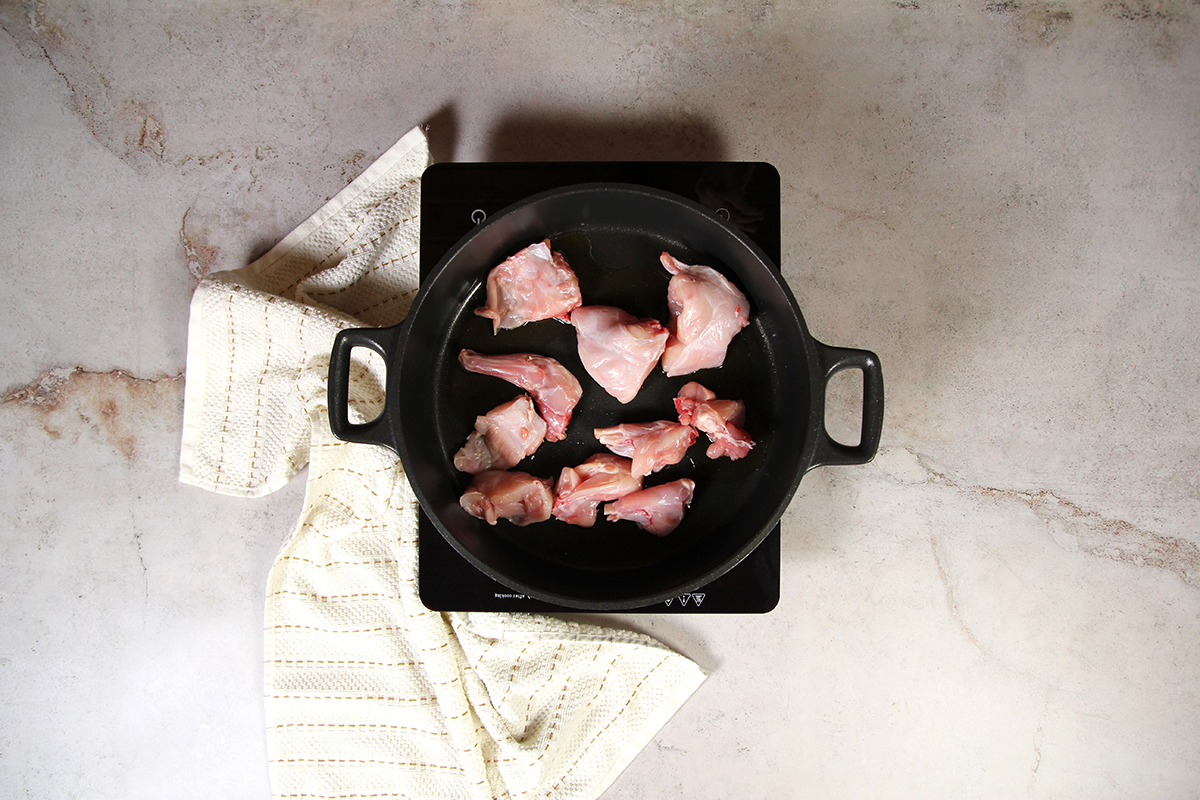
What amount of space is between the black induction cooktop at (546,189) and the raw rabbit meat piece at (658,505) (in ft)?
0.38

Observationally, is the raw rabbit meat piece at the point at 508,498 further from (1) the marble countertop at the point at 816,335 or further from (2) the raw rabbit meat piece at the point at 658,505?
(1) the marble countertop at the point at 816,335

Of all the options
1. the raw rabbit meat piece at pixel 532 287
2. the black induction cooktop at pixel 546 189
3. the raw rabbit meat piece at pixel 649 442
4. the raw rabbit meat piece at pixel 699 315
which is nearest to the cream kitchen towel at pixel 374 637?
the black induction cooktop at pixel 546 189

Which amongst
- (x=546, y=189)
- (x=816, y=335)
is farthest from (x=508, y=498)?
(x=816, y=335)

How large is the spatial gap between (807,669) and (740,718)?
0.14m

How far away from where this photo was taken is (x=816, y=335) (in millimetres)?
1203

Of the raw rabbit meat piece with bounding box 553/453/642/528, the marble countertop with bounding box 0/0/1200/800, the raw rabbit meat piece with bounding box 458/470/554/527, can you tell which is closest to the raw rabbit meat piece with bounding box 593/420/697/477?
the raw rabbit meat piece with bounding box 553/453/642/528

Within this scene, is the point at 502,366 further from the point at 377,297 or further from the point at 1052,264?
the point at 1052,264

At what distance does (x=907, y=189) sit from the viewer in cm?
121

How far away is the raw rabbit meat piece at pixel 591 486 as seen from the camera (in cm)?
107

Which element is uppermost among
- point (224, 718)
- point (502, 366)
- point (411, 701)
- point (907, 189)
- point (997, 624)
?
point (907, 189)

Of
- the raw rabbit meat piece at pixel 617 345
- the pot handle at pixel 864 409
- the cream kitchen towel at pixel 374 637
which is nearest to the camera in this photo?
the pot handle at pixel 864 409

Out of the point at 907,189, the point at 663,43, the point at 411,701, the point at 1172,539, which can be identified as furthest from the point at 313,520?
the point at 1172,539

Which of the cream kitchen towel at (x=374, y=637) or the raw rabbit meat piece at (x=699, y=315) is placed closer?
the raw rabbit meat piece at (x=699, y=315)

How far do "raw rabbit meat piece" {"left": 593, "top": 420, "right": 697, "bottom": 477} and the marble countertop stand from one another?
278 mm
